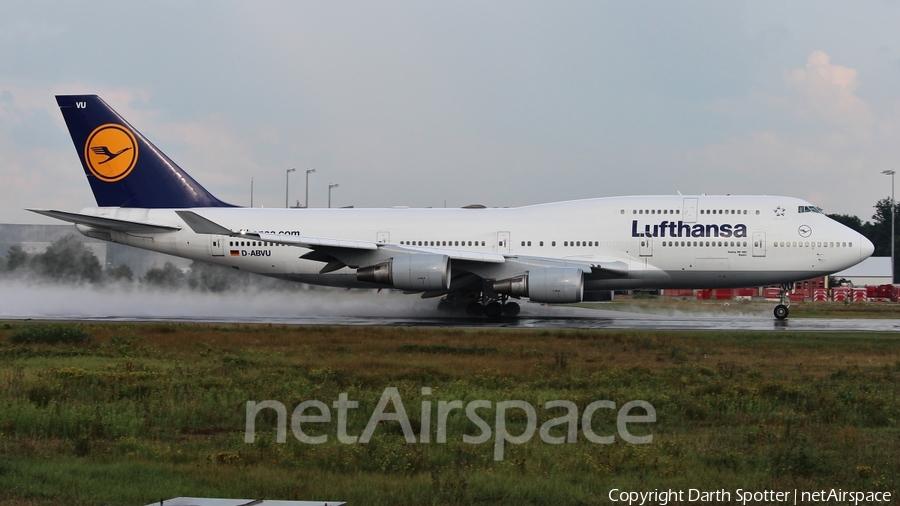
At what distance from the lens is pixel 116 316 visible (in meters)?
32.4

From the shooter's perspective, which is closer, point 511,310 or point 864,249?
point 864,249

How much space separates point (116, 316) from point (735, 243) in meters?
21.4

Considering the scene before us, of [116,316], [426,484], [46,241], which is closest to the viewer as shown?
[426,484]

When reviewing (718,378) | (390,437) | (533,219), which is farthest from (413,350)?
(533,219)

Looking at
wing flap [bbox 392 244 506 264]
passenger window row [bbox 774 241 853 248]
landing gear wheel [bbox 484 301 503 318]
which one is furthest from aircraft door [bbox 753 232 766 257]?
landing gear wheel [bbox 484 301 503 318]

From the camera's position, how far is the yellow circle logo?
111ft

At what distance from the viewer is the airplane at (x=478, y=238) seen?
97.7ft

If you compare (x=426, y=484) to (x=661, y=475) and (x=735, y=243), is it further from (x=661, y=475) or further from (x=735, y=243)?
(x=735, y=243)

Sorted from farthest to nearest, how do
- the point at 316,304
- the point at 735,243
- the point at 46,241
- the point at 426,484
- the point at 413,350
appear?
the point at 46,241
the point at 316,304
the point at 735,243
the point at 413,350
the point at 426,484

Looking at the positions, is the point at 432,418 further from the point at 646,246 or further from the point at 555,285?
the point at 646,246

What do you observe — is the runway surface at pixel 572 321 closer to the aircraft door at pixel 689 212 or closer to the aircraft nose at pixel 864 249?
the aircraft nose at pixel 864 249

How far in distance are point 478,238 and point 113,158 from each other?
13.9 meters

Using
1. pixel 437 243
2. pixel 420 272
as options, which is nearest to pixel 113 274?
pixel 437 243

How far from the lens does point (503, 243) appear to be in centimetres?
3166
